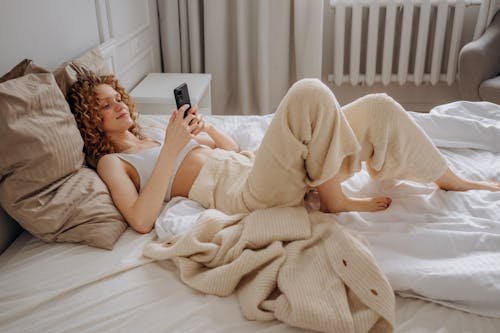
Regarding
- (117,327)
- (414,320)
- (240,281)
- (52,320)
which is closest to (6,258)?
(52,320)

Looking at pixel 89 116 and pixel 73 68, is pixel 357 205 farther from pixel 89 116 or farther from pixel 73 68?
pixel 73 68

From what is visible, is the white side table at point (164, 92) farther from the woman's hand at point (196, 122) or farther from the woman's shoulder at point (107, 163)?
the woman's shoulder at point (107, 163)

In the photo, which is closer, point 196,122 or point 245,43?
point 196,122

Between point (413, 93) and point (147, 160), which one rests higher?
point (147, 160)

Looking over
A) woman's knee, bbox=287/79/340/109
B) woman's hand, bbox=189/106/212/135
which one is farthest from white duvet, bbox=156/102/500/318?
woman's knee, bbox=287/79/340/109

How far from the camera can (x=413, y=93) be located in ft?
10.8

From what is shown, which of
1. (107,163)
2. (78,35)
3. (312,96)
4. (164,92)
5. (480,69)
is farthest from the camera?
(480,69)

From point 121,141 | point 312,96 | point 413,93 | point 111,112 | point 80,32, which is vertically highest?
point 80,32

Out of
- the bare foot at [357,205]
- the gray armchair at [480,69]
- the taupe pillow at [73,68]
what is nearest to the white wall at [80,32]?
the taupe pillow at [73,68]

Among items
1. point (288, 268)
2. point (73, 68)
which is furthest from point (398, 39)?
point (288, 268)

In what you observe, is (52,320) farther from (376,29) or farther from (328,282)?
(376,29)

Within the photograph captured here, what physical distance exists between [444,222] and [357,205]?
9.4 inches

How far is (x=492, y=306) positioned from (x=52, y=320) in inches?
38.0

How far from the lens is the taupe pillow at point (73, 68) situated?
Answer: 5.07 ft
